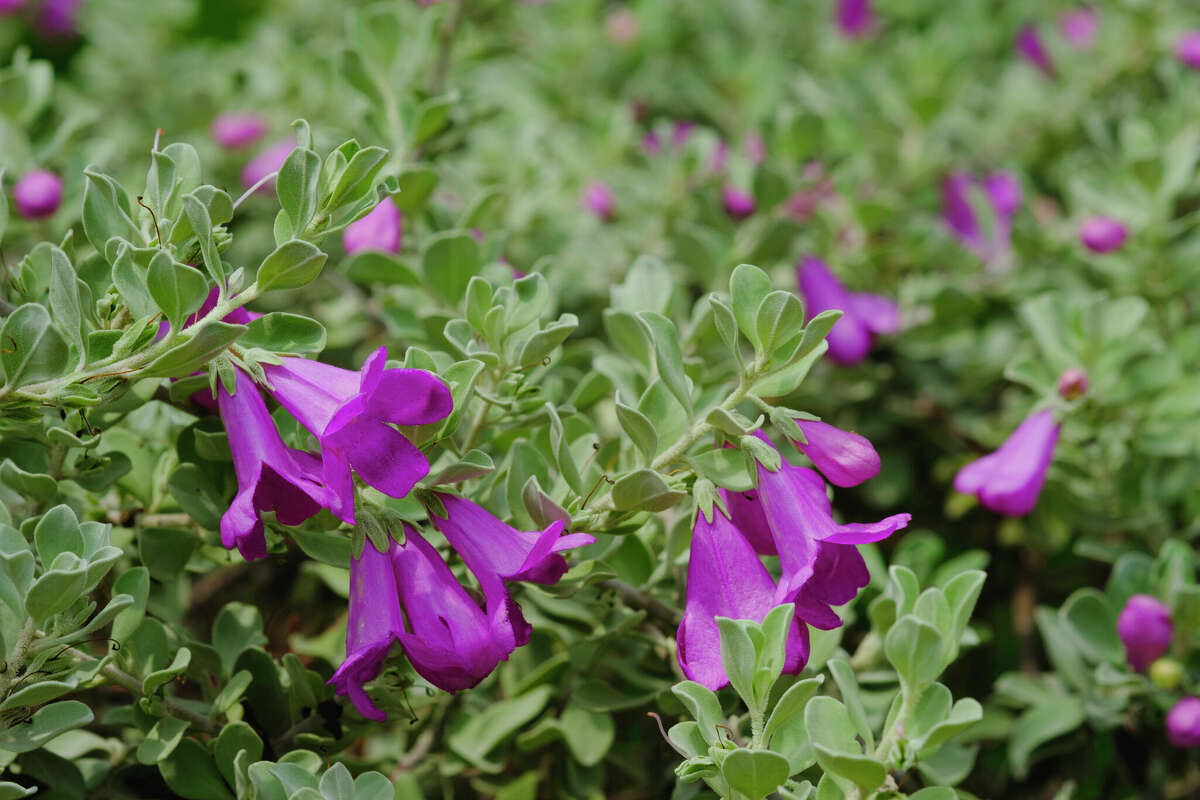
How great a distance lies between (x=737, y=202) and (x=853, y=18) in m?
1.09

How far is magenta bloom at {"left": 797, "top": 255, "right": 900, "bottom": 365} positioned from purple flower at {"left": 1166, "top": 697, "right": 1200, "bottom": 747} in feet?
2.18

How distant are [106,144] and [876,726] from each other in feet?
4.20

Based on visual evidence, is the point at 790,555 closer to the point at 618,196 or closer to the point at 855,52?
the point at 618,196

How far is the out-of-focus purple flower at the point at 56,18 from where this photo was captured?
3148mm

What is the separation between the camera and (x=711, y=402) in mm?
1151

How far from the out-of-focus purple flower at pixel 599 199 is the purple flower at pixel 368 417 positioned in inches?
42.9

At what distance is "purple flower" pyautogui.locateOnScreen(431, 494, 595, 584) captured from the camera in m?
0.88

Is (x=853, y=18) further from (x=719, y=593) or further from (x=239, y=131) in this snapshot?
(x=719, y=593)

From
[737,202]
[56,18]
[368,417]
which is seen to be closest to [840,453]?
[368,417]

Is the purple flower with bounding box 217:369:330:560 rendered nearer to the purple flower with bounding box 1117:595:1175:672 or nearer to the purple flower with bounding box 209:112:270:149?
Result: the purple flower with bounding box 1117:595:1175:672

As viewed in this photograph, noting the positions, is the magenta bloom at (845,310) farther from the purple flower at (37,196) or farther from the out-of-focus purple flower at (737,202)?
the purple flower at (37,196)

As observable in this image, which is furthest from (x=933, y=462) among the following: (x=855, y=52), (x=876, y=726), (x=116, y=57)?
(x=116, y=57)

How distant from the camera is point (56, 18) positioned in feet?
10.4

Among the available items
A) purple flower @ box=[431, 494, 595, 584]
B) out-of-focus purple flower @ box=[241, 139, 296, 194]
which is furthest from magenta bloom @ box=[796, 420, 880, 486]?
out-of-focus purple flower @ box=[241, 139, 296, 194]
